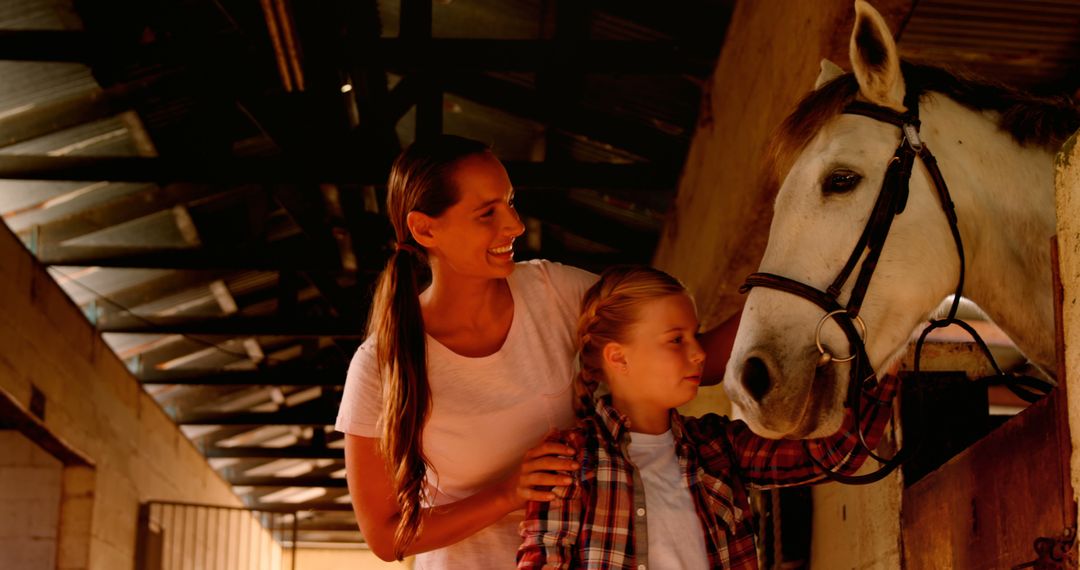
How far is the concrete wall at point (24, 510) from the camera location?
23.2 feet

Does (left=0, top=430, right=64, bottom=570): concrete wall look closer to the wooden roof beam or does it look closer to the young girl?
the wooden roof beam

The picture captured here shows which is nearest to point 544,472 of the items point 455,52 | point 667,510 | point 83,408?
point 667,510

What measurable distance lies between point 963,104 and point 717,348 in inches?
20.2

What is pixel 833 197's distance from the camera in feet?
5.53

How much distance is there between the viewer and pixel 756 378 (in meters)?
1.58

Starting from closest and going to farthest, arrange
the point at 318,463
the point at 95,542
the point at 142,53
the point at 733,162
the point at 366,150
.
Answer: the point at 733,162, the point at 142,53, the point at 366,150, the point at 95,542, the point at 318,463

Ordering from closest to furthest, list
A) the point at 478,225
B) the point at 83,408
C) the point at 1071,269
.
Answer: the point at 1071,269, the point at 478,225, the point at 83,408

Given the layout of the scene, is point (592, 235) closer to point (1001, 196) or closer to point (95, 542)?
point (95, 542)

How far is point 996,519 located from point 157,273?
23.0ft

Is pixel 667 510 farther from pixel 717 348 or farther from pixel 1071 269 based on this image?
pixel 1071 269

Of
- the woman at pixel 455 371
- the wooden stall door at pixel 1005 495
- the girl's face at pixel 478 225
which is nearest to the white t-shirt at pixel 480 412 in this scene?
the woman at pixel 455 371

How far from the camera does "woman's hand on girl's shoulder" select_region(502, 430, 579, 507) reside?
1612 millimetres

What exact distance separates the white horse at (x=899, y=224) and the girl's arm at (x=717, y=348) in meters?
0.22

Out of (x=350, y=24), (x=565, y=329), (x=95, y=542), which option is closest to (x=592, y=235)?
(x=350, y=24)
